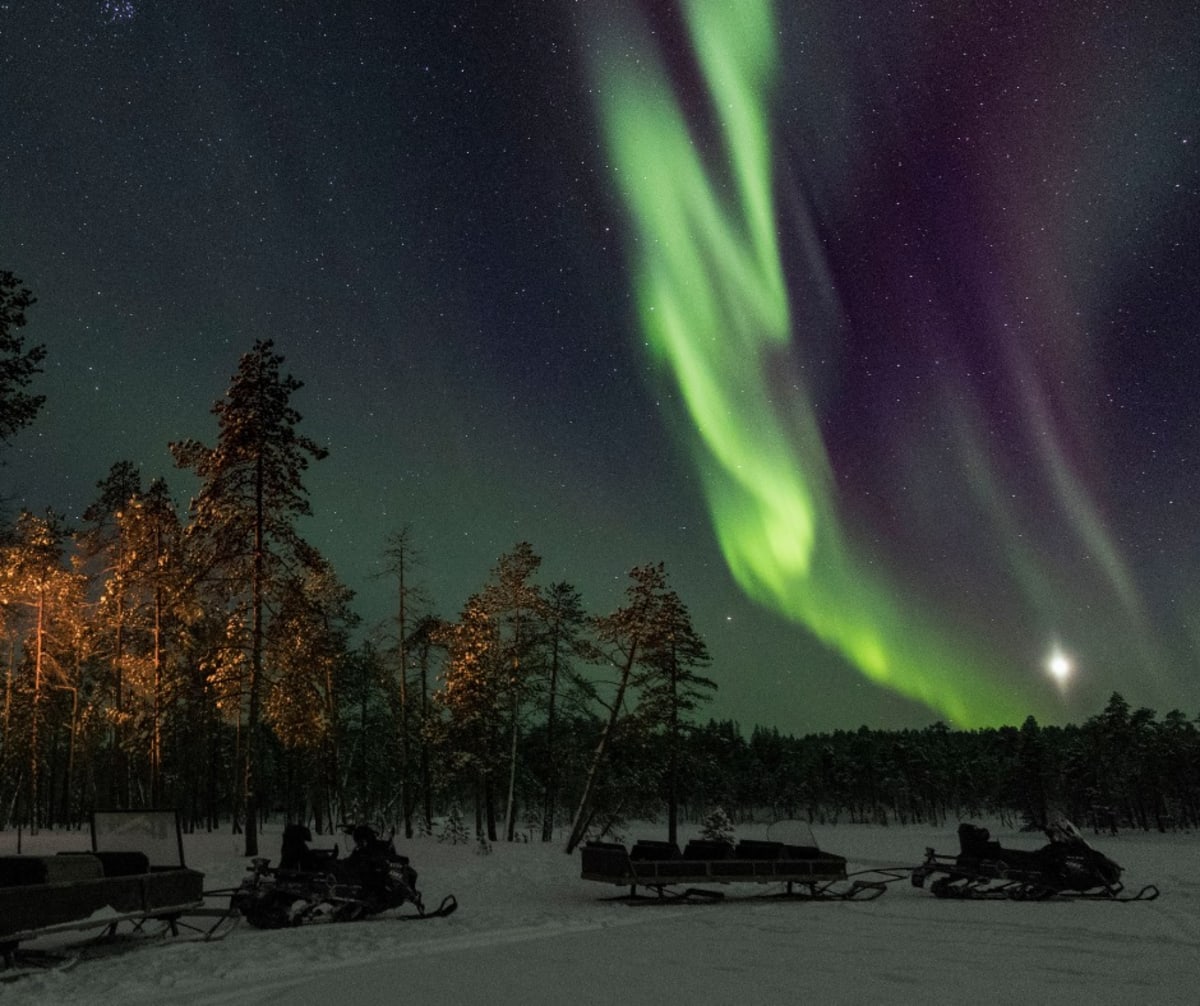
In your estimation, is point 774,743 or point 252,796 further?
point 774,743

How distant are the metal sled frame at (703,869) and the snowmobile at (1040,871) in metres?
1.34

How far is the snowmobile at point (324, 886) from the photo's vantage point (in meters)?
11.1

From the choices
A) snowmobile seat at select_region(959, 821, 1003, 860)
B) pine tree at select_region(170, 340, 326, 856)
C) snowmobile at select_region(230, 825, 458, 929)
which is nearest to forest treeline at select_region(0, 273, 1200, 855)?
pine tree at select_region(170, 340, 326, 856)

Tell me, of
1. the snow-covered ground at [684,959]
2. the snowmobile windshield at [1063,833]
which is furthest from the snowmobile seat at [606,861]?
the snowmobile windshield at [1063,833]

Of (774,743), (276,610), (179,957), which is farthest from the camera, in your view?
(774,743)

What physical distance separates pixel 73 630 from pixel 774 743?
366 ft

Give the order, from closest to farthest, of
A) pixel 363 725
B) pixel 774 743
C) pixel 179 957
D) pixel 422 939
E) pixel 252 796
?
pixel 179 957
pixel 422 939
pixel 252 796
pixel 363 725
pixel 774 743

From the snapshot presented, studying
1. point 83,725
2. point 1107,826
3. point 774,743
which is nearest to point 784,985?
point 83,725

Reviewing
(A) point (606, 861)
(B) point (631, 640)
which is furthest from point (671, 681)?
(A) point (606, 861)

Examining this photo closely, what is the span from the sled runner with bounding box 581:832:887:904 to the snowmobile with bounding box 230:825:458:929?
3.17 meters

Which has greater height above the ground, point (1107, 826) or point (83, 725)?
point (83, 725)

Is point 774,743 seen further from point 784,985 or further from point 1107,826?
point 784,985

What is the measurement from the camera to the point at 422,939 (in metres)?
10.2

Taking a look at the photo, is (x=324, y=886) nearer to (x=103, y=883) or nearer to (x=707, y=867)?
(x=103, y=883)
